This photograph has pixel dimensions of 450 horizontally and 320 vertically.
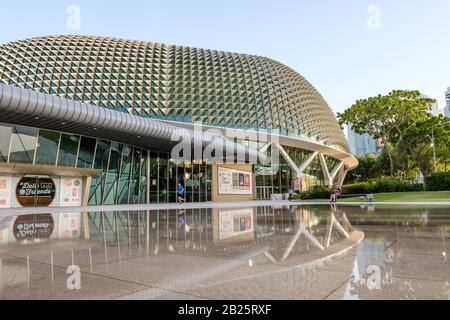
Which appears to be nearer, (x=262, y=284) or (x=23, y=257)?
(x=262, y=284)

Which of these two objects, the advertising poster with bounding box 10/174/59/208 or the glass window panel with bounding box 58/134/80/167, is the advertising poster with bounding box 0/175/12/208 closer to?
the advertising poster with bounding box 10/174/59/208

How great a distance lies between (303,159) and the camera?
167 ft

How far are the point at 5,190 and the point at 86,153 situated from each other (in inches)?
235

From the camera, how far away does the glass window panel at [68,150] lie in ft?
77.2

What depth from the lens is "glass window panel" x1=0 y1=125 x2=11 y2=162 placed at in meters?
20.6

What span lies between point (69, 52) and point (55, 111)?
2884 centimetres

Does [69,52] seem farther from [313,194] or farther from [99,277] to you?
[99,277]

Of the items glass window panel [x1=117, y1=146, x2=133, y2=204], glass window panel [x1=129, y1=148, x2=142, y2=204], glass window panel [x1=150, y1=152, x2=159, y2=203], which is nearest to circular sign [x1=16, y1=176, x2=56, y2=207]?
glass window panel [x1=117, y1=146, x2=133, y2=204]

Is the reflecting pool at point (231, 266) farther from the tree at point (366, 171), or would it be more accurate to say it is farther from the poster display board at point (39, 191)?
the tree at point (366, 171)

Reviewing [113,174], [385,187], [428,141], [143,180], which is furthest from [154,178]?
[428,141]

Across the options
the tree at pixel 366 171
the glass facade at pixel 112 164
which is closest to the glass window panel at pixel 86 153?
the glass facade at pixel 112 164

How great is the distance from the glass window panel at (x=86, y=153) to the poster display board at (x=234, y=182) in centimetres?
1527

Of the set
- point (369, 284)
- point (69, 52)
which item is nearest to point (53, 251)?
point (369, 284)

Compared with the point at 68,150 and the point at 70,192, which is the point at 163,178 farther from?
the point at 68,150
